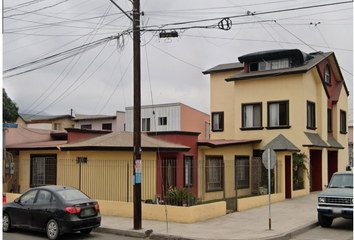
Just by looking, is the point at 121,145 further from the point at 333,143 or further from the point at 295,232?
the point at 333,143

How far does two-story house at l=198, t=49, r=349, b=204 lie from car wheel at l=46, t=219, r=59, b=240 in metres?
9.86

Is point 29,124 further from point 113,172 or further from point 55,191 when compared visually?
point 55,191

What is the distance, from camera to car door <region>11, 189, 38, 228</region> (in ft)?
40.5

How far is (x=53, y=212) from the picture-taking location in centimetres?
1172

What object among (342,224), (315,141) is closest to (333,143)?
(315,141)

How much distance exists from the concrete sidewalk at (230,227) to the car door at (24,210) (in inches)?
92.9

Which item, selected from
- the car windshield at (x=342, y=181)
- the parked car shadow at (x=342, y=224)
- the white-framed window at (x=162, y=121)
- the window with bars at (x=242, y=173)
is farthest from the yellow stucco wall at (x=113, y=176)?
the white-framed window at (x=162, y=121)

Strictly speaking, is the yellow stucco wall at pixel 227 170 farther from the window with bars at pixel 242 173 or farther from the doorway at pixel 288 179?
the doorway at pixel 288 179

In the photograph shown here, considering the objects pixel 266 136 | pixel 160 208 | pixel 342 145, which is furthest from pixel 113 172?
pixel 342 145

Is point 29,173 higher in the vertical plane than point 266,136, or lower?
lower

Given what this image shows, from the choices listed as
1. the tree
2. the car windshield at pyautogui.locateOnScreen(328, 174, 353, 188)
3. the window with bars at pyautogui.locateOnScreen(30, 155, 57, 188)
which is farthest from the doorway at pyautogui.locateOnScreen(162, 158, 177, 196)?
the tree

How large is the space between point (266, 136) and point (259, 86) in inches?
125

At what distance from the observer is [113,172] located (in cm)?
1761

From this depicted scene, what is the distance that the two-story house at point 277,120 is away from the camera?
73.0 ft
